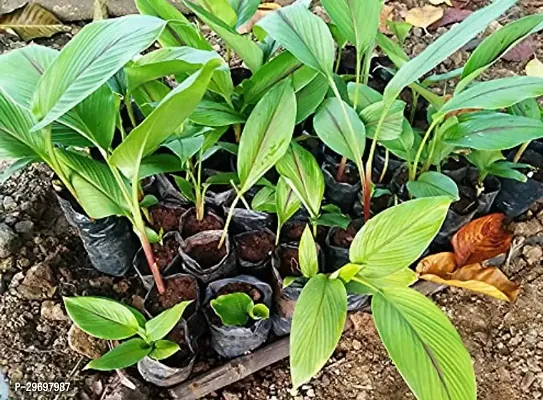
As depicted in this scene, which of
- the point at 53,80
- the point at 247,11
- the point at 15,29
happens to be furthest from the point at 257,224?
the point at 15,29

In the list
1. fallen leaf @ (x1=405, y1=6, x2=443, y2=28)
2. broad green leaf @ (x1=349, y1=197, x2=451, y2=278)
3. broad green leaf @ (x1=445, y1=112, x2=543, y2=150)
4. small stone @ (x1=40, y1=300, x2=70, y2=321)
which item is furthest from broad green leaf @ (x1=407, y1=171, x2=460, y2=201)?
fallen leaf @ (x1=405, y1=6, x2=443, y2=28)

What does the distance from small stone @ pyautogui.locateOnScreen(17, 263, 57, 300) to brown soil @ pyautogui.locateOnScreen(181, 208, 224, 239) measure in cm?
30

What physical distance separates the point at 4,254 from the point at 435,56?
0.90 meters

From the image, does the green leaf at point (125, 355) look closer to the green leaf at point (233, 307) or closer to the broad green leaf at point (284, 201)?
the green leaf at point (233, 307)

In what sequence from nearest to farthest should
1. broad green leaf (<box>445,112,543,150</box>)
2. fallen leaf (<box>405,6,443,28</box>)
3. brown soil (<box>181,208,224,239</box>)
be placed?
Answer: broad green leaf (<box>445,112,543,150</box>), brown soil (<box>181,208,224,239</box>), fallen leaf (<box>405,6,443,28</box>)

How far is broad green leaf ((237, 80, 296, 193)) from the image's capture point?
100 cm

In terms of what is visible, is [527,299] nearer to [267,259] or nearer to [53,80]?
[267,259]

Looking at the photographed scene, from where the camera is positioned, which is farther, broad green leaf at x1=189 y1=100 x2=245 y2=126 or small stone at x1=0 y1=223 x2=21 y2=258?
small stone at x1=0 y1=223 x2=21 y2=258

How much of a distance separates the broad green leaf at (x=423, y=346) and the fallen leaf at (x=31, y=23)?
4.08 feet

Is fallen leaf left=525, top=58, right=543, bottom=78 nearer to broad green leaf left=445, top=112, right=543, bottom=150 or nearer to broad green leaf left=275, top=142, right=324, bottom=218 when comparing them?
broad green leaf left=445, top=112, right=543, bottom=150

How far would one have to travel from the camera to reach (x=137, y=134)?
80 cm

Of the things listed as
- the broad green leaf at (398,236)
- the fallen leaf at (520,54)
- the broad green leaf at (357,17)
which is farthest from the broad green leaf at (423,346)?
the fallen leaf at (520,54)

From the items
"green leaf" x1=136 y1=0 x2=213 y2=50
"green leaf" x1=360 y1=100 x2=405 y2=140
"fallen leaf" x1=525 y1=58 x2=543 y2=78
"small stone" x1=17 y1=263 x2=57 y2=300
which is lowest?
"small stone" x1=17 y1=263 x2=57 y2=300

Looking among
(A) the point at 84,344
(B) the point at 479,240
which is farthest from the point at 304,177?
(A) the point at 84,344
